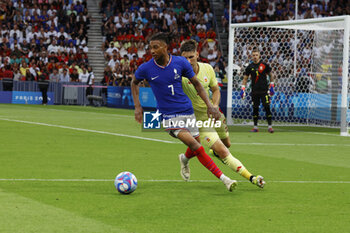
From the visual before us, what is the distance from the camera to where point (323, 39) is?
76.8 feet

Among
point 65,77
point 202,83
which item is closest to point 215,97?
point 202,83

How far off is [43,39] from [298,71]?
56.0 ft

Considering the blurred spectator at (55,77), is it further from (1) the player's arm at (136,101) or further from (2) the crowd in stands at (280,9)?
(1) the player's arm at (136,101)

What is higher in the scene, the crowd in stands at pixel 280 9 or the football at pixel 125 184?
the crowd in stands at pixel 280 9

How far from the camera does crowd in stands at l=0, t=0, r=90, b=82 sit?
35.2 m

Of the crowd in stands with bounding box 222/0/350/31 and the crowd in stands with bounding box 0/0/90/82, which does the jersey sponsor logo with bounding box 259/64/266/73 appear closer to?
the crowd in stands with bounding box 0/0/90/82

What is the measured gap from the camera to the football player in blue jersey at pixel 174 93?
8.73 metres

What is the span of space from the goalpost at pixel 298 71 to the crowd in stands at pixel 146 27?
9679 mm

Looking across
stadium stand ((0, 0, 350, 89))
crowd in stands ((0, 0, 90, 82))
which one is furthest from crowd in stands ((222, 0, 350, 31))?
crowd in stands ((0, 0, 90, 82))

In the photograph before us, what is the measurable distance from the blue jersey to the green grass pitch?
1055 millimetres

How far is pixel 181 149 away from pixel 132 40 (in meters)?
23.9

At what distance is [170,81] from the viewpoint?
8844 mm

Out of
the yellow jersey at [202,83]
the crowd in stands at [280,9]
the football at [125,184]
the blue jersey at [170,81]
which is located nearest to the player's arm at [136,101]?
the blue jersey at [170,81]

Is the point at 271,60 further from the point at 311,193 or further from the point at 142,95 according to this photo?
the point at 311,193
